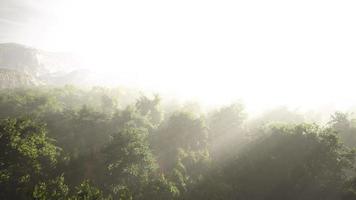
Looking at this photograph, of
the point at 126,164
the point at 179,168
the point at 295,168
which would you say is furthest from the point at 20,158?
the point at 295,168

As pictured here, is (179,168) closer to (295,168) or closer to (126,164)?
(126,164)

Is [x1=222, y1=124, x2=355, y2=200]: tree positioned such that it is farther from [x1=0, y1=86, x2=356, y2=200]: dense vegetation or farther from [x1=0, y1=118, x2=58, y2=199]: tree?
[x1=0, y1=118, x2=58, y2=199]: tree

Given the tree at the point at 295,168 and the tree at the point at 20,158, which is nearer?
the tree at the point at 20,158

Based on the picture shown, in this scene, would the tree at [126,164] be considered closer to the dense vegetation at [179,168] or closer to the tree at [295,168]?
the dense vegetation at [179,168]

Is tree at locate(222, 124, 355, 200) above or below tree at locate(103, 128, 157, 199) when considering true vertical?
above

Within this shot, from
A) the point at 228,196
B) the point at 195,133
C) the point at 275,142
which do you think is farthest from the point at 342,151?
the point at 195,133

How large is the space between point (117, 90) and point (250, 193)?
365 feet

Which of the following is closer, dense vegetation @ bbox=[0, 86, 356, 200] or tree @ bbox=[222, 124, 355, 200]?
dense vegetation @ bbox=[0, 86, 356, 200]

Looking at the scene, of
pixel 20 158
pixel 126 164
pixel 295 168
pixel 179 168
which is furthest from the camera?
pixel 179 168

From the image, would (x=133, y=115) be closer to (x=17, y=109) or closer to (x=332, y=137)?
(x=17, y=109)

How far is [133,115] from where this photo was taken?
6366cm

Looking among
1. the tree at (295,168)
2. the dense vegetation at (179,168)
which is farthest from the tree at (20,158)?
the tree at (295,168)

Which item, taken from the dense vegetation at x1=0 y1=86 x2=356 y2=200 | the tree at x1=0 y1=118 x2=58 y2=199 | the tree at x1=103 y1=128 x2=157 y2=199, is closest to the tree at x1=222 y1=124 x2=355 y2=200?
the dense vegetation at x1=0 y1=86 x2=356 y2=200

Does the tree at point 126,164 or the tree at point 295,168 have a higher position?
the tree at point 295,168
